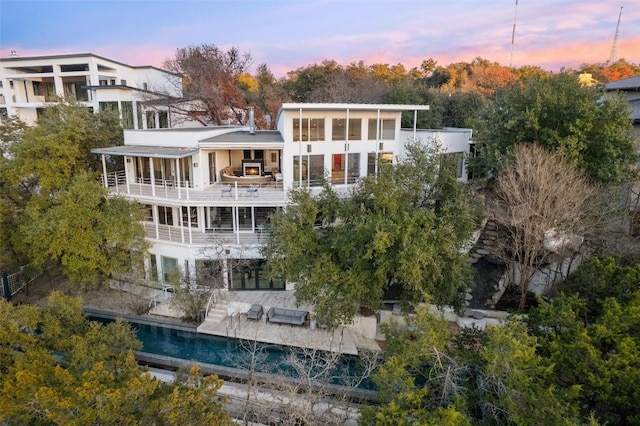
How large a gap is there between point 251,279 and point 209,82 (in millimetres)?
24427

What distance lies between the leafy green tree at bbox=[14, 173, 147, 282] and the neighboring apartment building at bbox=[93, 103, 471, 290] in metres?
1.57

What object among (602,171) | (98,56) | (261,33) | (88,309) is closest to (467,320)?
(602,171)

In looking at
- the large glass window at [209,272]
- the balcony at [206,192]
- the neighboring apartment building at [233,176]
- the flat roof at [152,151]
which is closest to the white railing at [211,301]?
the large glass window at [209,272]

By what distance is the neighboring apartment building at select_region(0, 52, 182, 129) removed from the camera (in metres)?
36.0

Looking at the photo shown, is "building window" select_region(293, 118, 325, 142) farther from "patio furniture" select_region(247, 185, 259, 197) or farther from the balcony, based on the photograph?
"patio furniture" select_region(247, 185, 259, 197)

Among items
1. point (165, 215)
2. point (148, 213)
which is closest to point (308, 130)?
point (165, 215)

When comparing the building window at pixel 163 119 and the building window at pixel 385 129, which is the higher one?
the building window at pixel 163 119

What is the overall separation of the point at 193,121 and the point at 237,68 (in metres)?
8.74

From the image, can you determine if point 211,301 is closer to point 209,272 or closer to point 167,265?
point 209,272

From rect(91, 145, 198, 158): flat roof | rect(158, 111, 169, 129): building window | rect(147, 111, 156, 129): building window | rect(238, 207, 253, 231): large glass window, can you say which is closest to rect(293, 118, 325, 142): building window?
rect(238, 207, 253, 231): large glass window

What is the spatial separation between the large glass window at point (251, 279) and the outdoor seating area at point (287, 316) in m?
2.48

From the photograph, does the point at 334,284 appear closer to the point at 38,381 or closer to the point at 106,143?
the point at 38,381

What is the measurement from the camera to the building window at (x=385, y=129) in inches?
848

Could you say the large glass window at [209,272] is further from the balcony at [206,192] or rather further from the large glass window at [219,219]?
the balcony at [206,192]
